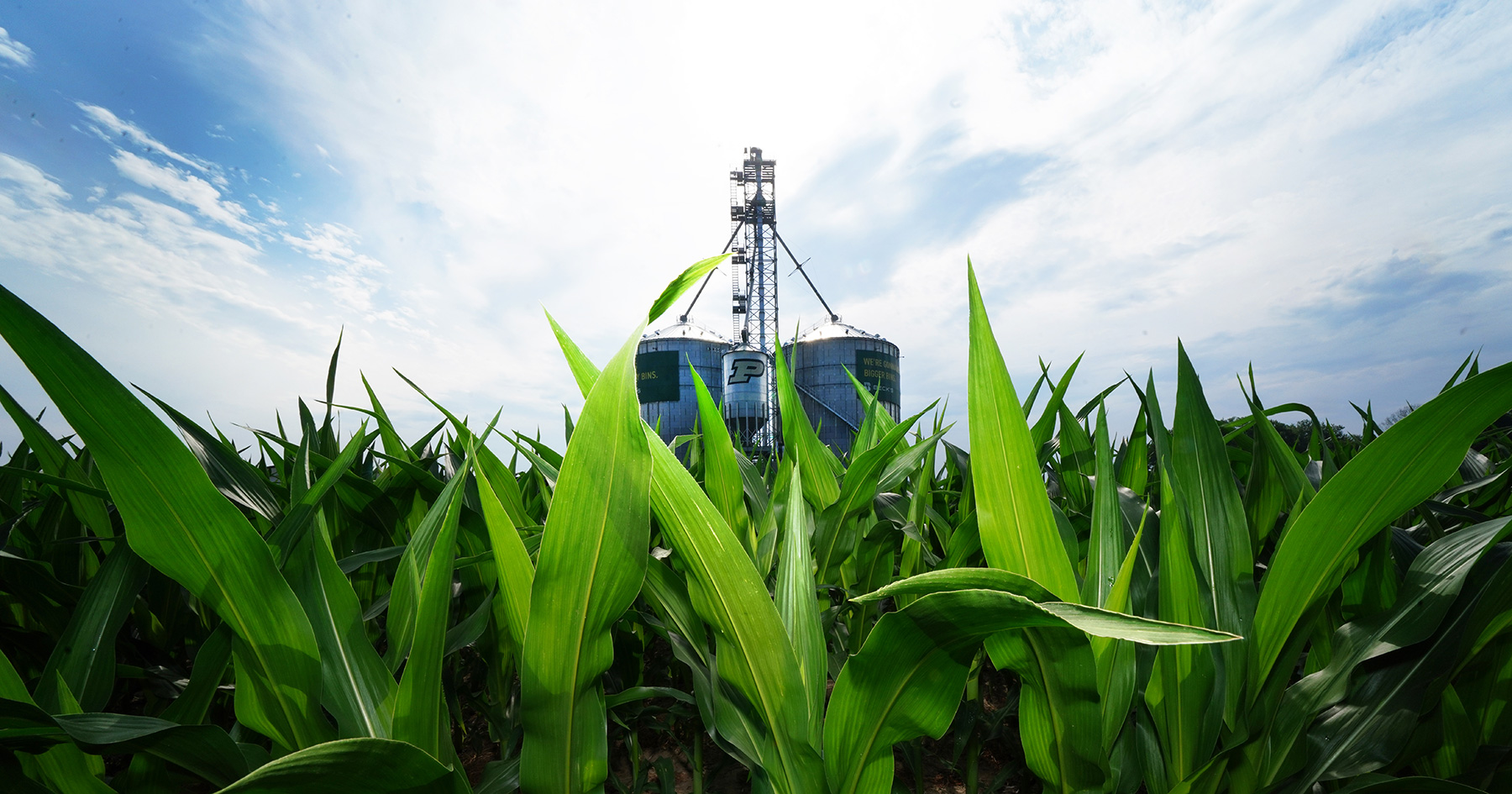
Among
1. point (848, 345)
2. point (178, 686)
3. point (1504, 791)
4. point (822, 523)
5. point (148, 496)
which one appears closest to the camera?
point (148, 496)

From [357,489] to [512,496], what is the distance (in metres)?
0.16

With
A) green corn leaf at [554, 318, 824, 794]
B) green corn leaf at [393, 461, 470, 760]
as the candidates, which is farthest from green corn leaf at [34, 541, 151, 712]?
green corn leaf at [554, 318, 824, 794]

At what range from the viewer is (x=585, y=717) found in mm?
357

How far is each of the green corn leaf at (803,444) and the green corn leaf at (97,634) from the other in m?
0.55

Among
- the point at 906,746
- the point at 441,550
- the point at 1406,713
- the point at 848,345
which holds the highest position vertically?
the point at 848,345

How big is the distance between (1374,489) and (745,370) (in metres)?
11.2

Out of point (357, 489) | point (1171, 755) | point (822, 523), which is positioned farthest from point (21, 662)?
point (1171, 755)

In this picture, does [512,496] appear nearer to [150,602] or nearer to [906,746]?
[150,602]

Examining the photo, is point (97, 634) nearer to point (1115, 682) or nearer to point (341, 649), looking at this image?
point (341, 649)

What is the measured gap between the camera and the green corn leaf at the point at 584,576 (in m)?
0.30

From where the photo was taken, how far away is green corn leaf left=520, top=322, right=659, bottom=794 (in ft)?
0.98

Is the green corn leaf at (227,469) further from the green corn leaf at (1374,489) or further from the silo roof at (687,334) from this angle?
the silo roof at (687,334)

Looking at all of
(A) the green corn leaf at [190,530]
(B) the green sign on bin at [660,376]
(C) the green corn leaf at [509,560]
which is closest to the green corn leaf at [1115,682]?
(C) the green corn leaf at [509,560]

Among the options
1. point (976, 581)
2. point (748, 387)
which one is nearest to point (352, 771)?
point (976, 581)
